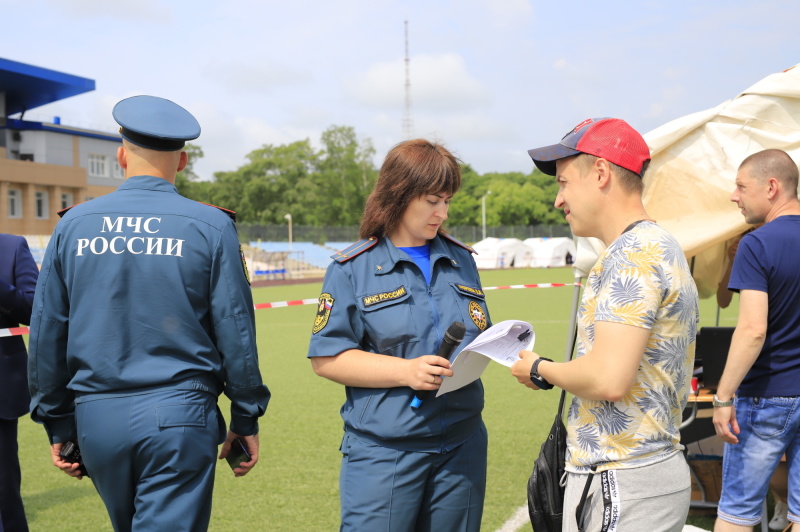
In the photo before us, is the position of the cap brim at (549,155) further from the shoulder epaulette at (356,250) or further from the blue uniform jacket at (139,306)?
the blue uniform jacket at (139,306)

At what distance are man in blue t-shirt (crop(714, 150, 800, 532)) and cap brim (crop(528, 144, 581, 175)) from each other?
1473 millimetres

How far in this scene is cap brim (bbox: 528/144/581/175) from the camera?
221 cm

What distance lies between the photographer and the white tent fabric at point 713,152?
4211mm

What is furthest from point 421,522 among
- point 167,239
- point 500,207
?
point 500,207

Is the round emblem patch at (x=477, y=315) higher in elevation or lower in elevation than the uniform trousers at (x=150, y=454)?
higher

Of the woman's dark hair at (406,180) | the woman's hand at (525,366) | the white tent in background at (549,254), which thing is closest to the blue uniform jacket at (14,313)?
the woman's dark hair at (406,180)

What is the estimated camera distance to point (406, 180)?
9.12 ft

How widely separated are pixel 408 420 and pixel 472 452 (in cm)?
33

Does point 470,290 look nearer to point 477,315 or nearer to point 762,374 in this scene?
point 477,315

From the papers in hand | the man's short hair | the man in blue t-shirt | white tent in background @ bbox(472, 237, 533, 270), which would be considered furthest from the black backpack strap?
white tent in background @ bbox(472, 237, 533, 270)

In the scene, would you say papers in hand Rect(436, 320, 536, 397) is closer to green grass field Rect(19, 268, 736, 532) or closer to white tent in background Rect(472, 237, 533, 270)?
green grass field Rect(19, 268, 736, 532)

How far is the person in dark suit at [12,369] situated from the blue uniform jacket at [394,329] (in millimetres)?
1769

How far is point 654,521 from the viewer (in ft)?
6.83

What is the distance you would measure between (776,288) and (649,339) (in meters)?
1.58
